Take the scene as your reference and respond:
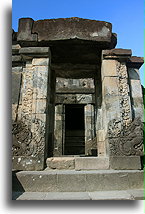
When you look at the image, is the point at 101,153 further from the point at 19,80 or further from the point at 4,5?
the point at 4,5

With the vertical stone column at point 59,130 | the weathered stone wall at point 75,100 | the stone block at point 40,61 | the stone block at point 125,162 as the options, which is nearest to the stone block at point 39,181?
the stone block at point 125,162

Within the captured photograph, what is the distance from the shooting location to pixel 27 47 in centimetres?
424

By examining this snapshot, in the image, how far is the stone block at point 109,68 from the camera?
414 centimetres

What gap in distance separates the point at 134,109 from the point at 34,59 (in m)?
2.67

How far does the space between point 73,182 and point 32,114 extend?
1663 millimetres

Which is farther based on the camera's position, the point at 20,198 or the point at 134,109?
the point at 134,109

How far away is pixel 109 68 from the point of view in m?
4.20

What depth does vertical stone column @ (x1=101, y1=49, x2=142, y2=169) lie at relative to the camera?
3.62 meters

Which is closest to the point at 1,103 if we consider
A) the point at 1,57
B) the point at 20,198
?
the point at 1,57

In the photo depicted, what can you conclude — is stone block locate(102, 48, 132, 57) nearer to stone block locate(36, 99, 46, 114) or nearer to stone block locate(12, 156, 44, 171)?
stone block locate(36, 99, 46, 114)

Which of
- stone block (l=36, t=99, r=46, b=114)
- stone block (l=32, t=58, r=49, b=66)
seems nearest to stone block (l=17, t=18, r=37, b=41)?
stone block (l=32, t=58, r=49, b=66)

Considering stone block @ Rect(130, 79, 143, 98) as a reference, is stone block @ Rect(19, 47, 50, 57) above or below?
above

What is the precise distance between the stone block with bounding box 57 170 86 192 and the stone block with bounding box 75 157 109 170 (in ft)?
1.70

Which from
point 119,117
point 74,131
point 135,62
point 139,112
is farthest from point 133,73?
point 74,131
